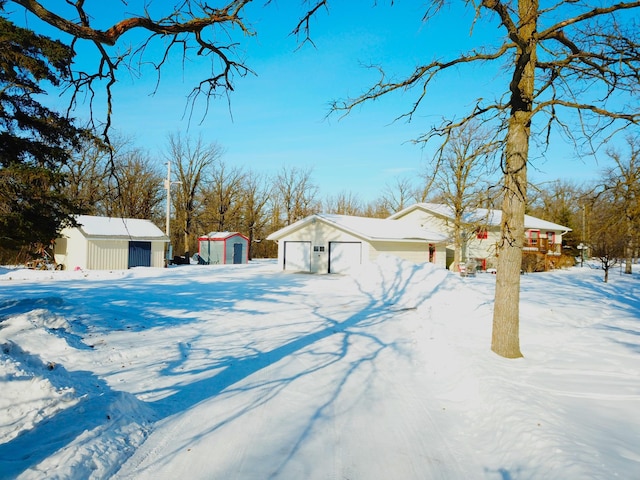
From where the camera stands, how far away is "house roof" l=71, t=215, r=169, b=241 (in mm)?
24050

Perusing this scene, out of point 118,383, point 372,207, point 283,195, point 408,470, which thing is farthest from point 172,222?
point 408,470

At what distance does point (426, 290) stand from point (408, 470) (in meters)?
12.1

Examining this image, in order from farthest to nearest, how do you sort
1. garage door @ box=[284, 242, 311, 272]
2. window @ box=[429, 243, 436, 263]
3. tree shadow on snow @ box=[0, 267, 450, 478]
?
window @ box=[429, 243, 436, 263] < garage door @ box=[284, 242, 311, 272] < tree shadow on snow @ box=[0, 267, 450, 478]

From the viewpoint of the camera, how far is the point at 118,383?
5.47 meters

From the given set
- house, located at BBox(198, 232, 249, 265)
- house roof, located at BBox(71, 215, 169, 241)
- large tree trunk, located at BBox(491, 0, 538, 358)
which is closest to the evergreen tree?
large tree trunk, located at BBox(491, 0, 538, 358)

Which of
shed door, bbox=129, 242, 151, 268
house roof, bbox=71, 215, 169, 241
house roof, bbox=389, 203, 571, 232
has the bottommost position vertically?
shed door, bbox=129, 242, 151, 268

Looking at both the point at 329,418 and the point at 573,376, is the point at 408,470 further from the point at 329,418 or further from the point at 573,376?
the point at 573,376

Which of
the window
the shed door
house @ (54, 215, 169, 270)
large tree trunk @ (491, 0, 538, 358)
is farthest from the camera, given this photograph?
the window

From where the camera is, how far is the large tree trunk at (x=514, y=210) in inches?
269

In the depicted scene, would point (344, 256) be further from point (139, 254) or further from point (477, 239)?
point (477, 239)

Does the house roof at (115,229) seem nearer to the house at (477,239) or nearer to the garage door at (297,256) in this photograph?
the garage door at (297,256)

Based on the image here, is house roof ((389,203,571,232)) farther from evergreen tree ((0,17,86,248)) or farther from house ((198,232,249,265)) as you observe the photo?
evergreen tree ((0,17,86,248))

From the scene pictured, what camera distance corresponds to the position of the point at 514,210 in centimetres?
696

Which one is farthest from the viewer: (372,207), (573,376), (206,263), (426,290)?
(372,207)
